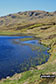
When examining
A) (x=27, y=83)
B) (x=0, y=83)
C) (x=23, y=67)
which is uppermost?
(x=27, y=83)

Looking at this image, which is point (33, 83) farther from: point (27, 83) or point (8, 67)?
point (8, 67)

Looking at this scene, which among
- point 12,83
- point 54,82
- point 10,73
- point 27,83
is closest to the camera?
point 54,82

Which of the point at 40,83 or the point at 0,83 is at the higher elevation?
the point at 40,83

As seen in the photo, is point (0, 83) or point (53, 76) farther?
point (0, 83)

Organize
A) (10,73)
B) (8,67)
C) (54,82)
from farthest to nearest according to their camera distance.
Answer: (8,67) → (10,73) → (54,82)

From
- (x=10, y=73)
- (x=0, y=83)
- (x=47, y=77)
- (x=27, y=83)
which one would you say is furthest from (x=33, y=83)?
(x=10, y=73)

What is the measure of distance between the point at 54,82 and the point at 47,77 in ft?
3.89

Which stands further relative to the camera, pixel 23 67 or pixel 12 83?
pixel 23 67

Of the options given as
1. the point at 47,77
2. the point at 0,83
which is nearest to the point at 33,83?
the point at 47,77

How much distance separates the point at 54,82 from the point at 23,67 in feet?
70.4

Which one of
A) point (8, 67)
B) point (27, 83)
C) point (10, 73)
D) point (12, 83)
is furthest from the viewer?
point (8, 67)

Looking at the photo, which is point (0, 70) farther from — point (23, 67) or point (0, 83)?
point (0, 83)

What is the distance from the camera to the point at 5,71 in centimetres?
3566

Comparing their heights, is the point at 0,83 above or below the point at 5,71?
above
